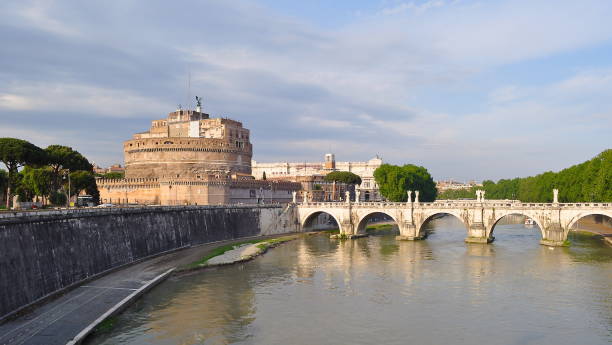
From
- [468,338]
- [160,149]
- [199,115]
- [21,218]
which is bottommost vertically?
[468,338]

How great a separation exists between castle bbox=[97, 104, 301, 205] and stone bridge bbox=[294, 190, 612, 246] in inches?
569

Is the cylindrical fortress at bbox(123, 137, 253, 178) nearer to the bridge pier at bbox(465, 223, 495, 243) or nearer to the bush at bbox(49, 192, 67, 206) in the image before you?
the bush at bbox(49, 192, 67, 206)

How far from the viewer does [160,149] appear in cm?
9862

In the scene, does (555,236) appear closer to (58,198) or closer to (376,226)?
(376,226)

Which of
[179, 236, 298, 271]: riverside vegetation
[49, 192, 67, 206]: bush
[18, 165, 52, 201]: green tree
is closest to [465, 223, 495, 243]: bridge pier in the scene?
[179, 236, 298, 271]: riverside vegetation

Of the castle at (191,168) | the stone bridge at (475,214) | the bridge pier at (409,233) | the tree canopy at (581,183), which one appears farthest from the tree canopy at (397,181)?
the bridge pier at (409,233)

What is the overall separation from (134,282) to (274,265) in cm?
1504

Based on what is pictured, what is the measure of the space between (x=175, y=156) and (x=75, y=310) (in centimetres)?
7170

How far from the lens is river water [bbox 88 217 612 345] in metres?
27.2

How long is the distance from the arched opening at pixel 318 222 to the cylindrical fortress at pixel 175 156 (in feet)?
77.6

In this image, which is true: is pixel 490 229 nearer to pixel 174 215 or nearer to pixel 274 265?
pixel 274 265

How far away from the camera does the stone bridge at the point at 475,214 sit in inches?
2293

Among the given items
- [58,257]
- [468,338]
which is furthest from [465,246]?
[58,257]

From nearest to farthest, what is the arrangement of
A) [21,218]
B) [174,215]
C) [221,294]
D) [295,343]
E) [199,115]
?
[295,343] → [21,218] → [221,294] → [174,215] → [199,115]
